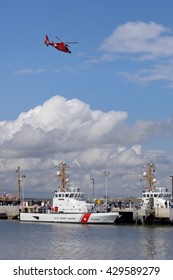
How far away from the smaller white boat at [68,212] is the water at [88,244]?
28.1 ft

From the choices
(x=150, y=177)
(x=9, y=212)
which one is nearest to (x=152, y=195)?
(x=150, y=177)

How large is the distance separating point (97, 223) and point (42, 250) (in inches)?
1667

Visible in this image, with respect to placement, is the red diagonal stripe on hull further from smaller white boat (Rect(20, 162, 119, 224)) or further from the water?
the water

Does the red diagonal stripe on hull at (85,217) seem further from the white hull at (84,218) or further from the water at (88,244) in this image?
the water at (88,244)

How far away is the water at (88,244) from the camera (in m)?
57.9

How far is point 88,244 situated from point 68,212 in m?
40.0

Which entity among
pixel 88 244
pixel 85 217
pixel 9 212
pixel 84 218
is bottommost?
pixel 88 244

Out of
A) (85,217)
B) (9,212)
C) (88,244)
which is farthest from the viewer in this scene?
(9,212)

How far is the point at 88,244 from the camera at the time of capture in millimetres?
68250

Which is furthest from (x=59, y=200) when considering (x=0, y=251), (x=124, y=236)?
(x=0, y=251)

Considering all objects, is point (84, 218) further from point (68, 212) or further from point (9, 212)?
point (9, 212)

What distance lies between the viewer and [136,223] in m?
107

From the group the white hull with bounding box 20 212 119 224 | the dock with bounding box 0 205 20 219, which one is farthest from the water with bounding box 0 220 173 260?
the dock with bounding box 0 205 20 219
